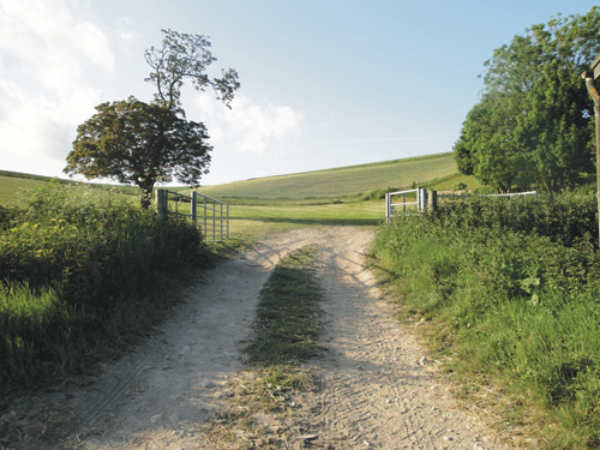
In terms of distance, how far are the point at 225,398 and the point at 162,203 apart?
19.6 ft

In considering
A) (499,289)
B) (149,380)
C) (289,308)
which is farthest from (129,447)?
(499,289)

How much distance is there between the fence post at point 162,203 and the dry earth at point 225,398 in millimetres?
3371

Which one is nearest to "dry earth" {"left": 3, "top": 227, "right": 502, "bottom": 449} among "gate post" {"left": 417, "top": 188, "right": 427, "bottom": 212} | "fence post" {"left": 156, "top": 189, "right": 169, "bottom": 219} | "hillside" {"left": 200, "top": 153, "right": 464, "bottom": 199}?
"fence post" {"left": 156, "top": 189, "right": 169, "bottom": 219}

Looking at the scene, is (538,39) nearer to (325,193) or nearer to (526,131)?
(526,131)

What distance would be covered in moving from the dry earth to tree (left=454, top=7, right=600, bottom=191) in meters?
27.5

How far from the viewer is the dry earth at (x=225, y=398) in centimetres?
275

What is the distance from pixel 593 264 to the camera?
4848mm

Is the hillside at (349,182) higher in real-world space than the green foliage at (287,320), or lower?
higher

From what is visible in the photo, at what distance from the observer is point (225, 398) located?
329 centimetres

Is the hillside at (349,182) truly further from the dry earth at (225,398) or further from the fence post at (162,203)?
the dry earth at (225,398)

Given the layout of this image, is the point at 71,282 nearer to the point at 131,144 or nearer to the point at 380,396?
the point at 380,396

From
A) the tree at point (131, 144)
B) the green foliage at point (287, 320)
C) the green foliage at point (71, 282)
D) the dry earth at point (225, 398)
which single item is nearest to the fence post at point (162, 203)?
the green foliage at point (71, 282)

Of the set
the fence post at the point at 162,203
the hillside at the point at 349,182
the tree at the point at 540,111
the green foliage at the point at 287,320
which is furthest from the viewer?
the hillside at the point at 349,182

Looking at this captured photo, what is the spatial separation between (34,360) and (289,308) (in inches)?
139
